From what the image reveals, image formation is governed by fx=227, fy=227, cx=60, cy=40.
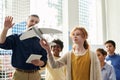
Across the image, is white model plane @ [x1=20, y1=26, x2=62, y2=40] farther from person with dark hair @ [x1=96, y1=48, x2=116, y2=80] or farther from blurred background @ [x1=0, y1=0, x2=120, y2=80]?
person with dark hair @ [x1=96, y1=48, x2=116, y2=80]

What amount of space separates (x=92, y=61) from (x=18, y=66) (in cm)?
81

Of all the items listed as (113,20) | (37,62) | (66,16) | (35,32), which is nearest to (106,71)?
(37,62)

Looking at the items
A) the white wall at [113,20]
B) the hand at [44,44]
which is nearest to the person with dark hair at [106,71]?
the hand at [44,44]

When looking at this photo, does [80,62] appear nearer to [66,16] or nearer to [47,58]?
[47,58]

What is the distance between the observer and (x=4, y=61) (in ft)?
11.2

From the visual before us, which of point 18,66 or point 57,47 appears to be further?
point 57,47

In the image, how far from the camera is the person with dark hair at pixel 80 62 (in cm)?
248

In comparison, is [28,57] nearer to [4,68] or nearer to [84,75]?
[84,75]

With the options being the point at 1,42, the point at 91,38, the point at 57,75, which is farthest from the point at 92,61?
the point at 91,38

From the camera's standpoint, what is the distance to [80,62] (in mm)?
2504

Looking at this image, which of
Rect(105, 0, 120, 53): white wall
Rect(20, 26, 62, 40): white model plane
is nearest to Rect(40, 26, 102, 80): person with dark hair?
Rect(20, 26, 62, 40): white model plane

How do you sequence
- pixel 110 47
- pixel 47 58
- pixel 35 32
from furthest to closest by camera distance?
pixel 110 47 → pixel 47 58 → pixel 35 32

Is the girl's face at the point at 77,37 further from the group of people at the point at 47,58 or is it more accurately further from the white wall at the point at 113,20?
the white wall at the point at 113,20

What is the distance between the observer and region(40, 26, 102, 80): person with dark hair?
Result: 8.13 feet
